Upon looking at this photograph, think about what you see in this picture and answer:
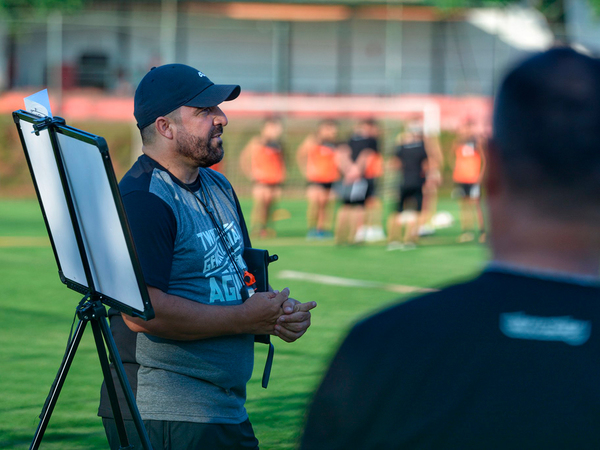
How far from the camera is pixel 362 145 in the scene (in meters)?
15.1

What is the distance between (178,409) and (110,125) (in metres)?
26.4

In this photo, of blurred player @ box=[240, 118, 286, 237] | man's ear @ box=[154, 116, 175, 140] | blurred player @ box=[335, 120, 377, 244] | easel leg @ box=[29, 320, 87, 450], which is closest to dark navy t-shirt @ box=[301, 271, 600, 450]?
easel leg @ box=[29, 320, 87, 450]

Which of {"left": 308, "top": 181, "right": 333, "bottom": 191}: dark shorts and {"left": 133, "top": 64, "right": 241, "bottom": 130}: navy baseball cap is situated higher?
{"left": 133, "top": 64, "right": 241, "bottom": 130}: navy baseball cap

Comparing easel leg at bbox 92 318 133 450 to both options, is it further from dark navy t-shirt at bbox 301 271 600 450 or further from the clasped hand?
dark navy t-shirt at bbox 301 271 600 450

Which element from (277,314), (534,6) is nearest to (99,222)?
(277,314)

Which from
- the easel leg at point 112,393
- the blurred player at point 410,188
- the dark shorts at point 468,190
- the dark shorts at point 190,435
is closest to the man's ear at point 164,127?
the easel leg at point 112,393

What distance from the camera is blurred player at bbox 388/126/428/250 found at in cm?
1486

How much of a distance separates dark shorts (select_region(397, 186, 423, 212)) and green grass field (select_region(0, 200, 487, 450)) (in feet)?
2.76

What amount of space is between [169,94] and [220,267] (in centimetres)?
65

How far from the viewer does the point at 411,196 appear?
15.0 metres

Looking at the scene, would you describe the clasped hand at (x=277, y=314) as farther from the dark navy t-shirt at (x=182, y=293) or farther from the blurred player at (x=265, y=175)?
the blurred player at (x=265, y=175)

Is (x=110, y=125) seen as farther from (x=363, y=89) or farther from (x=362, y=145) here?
(x=362, y=145)

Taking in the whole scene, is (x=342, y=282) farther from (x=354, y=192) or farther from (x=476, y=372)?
(x=476, y=372)

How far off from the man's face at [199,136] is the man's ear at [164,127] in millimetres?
29
